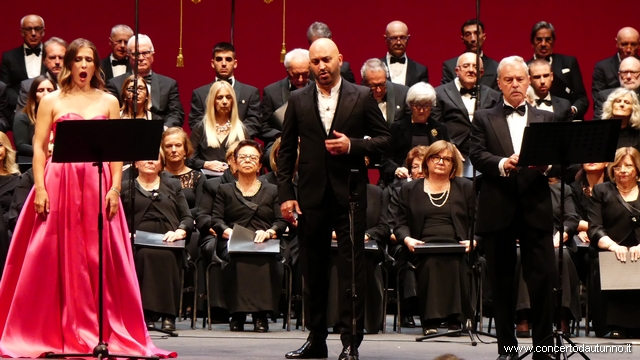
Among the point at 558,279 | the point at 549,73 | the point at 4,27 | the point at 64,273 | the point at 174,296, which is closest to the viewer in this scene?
the point at 558,279

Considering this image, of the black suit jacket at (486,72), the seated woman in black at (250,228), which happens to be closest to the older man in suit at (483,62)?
the black suit jacket at (486,72)

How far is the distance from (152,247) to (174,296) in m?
0.36

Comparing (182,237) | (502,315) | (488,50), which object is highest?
(488,50)

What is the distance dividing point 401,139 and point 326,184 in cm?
276

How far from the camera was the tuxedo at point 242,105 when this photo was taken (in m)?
8.40

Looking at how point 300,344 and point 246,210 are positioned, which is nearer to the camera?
point 300,344

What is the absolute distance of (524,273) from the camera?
5.23 m

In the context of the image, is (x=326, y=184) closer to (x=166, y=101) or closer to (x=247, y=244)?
(x=247, y=244)

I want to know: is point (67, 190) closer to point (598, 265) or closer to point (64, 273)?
point (64, 273)

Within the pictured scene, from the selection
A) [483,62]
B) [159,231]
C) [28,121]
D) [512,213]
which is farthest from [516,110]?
[28,121]

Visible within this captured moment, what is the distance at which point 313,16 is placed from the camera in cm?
1023

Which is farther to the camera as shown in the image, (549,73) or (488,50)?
(488,50)

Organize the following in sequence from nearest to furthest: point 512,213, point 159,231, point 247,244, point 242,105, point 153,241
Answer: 1. point 512,213
2. point 153,241
3. point 247,244
4. point 159,231
5. point 242,105

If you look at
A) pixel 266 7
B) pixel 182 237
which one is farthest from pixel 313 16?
pixel 182 237
